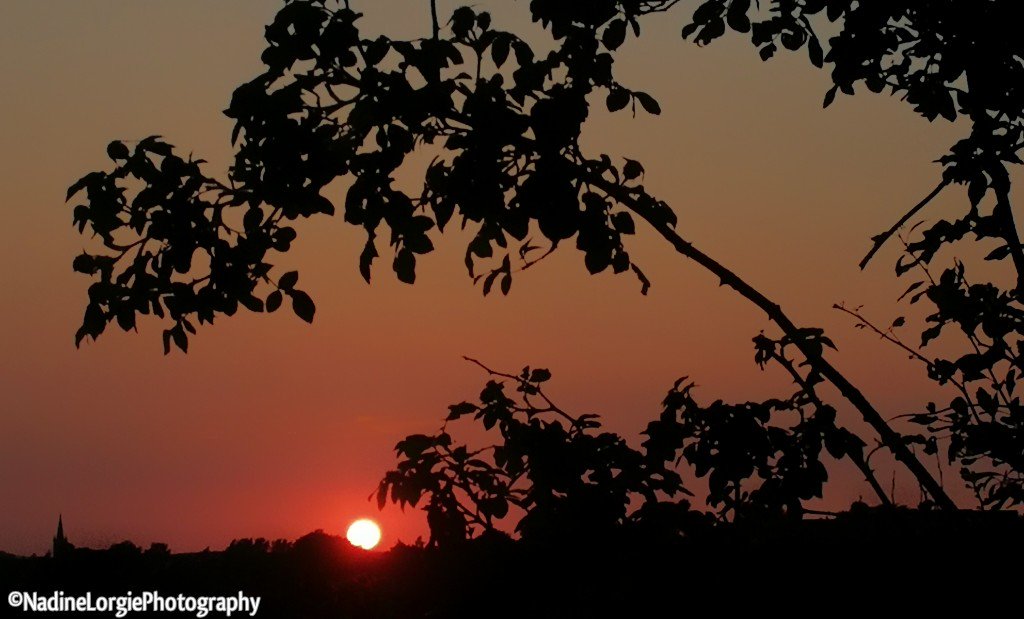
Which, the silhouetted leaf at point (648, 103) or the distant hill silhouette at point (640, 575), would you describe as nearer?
the silhouetted leaf at point (648, 103)

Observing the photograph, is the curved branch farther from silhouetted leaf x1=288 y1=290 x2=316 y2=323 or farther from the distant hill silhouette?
silhouetted leaf x1=288 y1=290 x2=316 y2=323

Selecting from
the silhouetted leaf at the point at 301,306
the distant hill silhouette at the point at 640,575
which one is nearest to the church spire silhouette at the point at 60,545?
the distant hill silhouette at the point at 640,575

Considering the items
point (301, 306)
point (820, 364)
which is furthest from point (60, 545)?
point (820, 364)

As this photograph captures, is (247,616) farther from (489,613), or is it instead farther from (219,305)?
(219,305)

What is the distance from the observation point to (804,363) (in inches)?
197

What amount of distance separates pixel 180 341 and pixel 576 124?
71.2 inches

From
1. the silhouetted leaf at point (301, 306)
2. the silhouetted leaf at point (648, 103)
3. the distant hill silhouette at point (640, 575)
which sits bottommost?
the distant hill silhouette at point (640, 575)

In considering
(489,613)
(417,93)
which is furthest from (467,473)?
(417,93)

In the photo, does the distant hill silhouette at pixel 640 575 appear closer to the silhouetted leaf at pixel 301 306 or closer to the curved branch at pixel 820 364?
the curved branch at pixel 820 364

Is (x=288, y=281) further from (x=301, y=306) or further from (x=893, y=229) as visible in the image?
(x=893, y=229)

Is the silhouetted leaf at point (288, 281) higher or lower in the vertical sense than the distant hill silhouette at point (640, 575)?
higher

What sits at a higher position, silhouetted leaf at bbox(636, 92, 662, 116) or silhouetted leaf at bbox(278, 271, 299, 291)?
silhouetted leaf at bbox(636, 92, 662, 116)

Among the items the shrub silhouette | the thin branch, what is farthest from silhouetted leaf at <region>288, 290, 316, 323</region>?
the thin branch

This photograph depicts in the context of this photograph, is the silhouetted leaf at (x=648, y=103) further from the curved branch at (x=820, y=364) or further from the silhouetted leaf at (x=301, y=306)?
the silhouetted leaf at (x=301, y=306)
